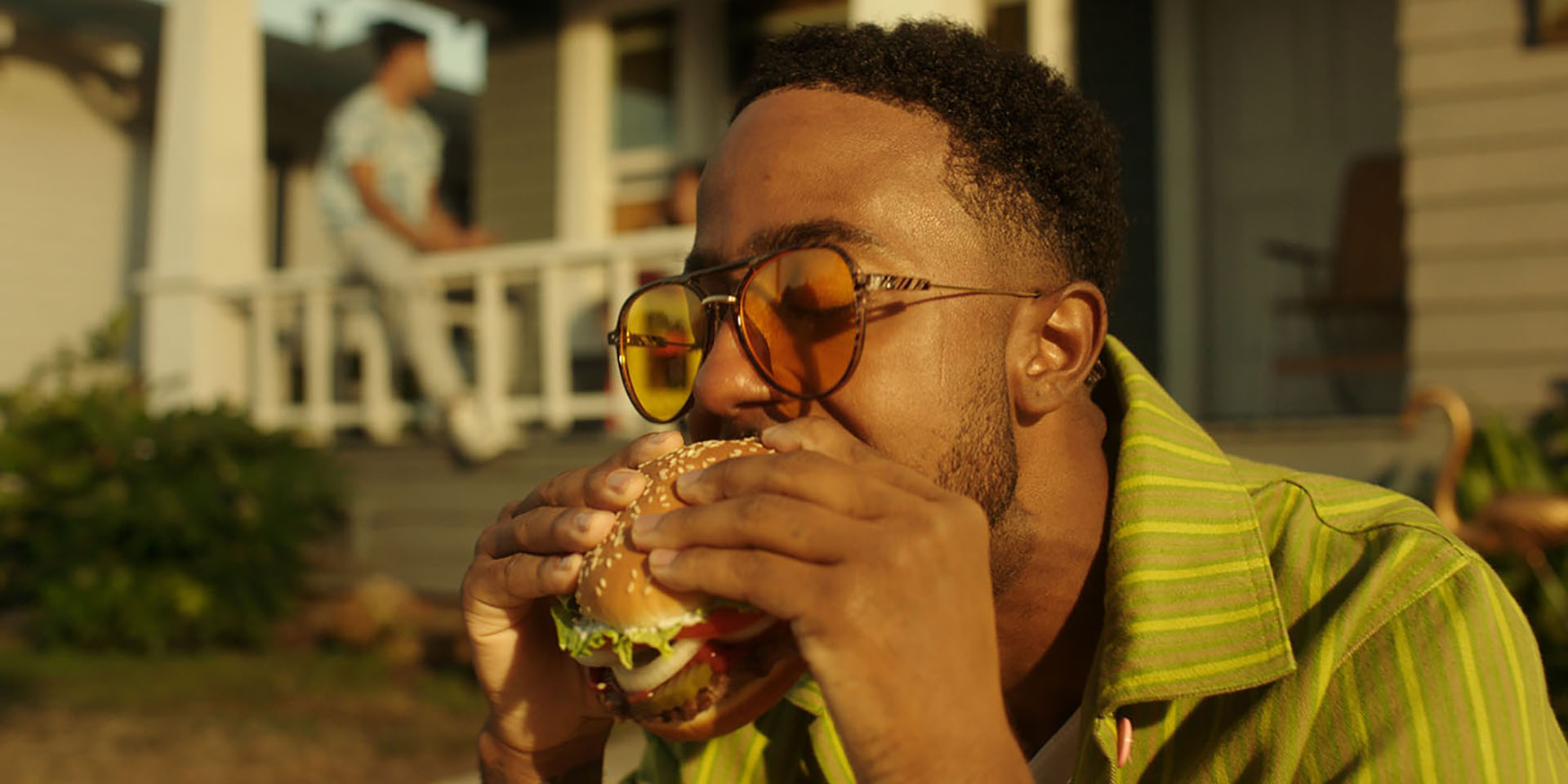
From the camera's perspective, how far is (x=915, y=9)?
6043mm

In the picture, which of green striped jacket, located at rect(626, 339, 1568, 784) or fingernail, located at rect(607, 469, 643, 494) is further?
fingernail, located at rect(607, 469, 643, 494)

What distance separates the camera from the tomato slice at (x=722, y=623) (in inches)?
66.8

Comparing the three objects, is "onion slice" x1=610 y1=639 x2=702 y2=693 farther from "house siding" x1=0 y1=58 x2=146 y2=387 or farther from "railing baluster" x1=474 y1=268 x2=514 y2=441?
"house siding" x1=0 y1=58 x2=146 y2=387

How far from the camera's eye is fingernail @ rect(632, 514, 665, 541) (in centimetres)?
155

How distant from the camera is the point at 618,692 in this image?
1.82m

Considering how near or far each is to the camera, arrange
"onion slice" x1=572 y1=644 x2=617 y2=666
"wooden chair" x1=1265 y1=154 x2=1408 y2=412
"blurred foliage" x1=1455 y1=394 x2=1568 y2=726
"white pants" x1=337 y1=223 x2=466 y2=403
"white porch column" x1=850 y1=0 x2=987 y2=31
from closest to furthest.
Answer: "onion slice" x1=572 y1=644 x2=617 y2=666 → "blurred foliage" x1=1455 y1=394 x2=1568 y2=726 → "white porch column" x1=850 y1=0 x2=987 y2=31 → "wooden chair" x1=1265 y1=154 x2=1408 y2=412 → "white pants" x1=337 y1=223 x2=466 y2=403

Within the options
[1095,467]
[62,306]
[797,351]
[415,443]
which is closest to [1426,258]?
[1095,467]

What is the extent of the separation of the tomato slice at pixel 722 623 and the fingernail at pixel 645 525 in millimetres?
190

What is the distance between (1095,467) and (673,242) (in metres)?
5.05

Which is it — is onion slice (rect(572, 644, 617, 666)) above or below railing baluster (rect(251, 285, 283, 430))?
below

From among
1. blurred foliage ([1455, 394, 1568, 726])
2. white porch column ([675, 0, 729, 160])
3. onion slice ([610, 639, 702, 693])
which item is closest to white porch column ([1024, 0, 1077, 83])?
white porch column ([675, 0, 729, 160])

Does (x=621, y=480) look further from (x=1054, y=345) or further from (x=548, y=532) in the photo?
(x=1054, y=345)

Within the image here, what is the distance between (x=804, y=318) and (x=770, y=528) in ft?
1.68

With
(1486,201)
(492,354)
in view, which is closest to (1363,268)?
(1486,201)
